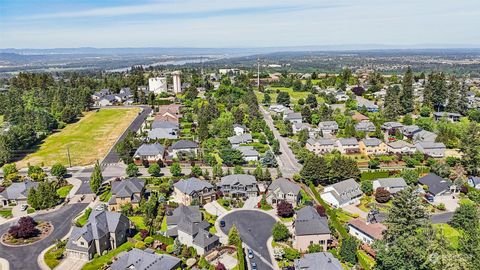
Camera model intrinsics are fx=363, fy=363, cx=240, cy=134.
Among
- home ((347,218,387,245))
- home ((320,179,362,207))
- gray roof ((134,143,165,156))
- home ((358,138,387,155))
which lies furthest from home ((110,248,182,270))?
home ((358,138,387,155))

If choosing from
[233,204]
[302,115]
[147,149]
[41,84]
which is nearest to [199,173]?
[233,204]

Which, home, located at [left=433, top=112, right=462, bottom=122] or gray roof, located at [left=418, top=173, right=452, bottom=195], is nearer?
gray roof, located at [left=418, top=173, right=452, bottom=195]

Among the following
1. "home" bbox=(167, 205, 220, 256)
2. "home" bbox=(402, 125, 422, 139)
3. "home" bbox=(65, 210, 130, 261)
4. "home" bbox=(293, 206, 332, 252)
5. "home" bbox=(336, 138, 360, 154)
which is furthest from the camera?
"home" bbox=(402, 125, 422, 139)

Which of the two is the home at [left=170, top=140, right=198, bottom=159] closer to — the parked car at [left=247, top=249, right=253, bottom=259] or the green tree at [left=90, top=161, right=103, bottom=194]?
the green tree at [left=90, top=161, right=103, bottom=194]

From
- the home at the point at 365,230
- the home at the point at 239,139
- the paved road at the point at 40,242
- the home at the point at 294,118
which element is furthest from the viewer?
the home at the point at 294,118

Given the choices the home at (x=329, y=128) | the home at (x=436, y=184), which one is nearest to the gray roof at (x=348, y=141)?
the home at (x=329, y=128)

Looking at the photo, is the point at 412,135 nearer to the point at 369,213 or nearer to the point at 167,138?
the point at 369,213

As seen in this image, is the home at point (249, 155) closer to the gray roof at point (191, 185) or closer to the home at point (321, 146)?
the home at point (321, 146)
